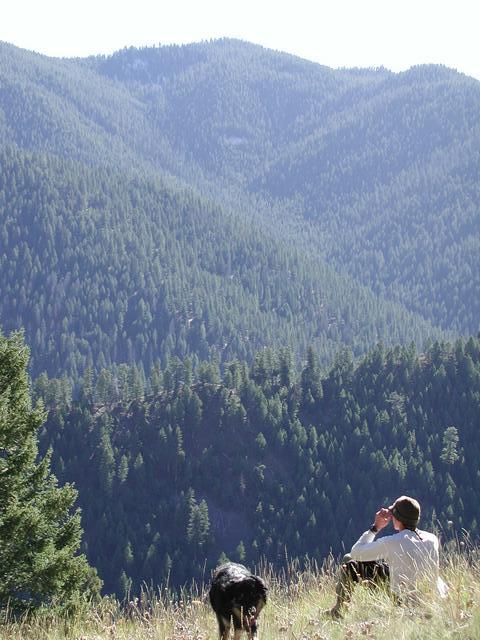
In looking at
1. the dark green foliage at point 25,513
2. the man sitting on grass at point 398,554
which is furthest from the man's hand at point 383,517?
the dark green foliage at point 25,513

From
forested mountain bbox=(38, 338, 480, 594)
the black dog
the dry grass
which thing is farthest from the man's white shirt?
forested mountain bbox=(38, 338, 480, 594)

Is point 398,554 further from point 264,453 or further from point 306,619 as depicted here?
point 264,453

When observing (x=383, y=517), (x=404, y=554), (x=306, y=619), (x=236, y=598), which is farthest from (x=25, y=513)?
(x=404, y=554)

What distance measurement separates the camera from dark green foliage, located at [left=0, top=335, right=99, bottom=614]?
66.2ft

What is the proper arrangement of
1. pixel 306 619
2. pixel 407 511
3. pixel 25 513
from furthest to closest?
pixel 25 513, pixel 407 511, pixel 306 619

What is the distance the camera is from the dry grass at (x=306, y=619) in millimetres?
10602

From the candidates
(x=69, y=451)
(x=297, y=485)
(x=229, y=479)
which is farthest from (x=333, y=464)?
(x=69, y=451)

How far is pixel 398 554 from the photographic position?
12953 millimetres

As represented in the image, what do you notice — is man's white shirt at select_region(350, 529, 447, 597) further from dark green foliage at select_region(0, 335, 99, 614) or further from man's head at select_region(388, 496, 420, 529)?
dark green foliage at select_region(0, 335, 99, 614)

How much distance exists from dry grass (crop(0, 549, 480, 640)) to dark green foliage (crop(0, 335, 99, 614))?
20.1ft

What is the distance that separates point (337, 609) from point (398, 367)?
141 metres

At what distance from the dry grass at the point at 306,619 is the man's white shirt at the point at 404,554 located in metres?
0.40

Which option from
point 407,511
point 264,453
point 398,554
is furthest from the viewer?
point 264,453

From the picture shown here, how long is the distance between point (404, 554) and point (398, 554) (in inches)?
3.7
